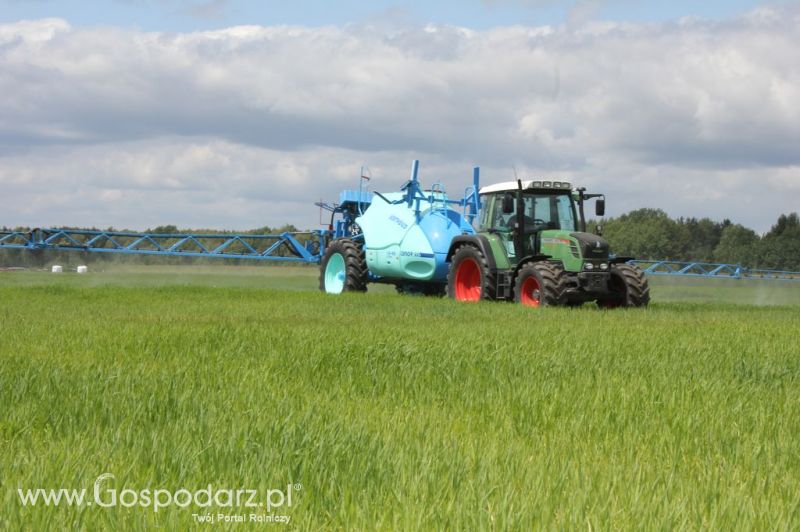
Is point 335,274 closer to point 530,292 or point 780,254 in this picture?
point 530,292

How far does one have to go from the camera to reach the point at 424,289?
20.2 m

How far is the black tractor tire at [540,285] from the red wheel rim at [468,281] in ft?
5.14

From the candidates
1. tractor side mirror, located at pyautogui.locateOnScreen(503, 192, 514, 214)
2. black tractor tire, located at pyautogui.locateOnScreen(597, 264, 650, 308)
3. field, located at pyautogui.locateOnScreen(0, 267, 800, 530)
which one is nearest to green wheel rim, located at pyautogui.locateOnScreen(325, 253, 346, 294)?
tractor side mirror, located at pyautogui.locateOnScreen(503, 192, 514, 214)

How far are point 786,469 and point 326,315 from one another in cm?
965

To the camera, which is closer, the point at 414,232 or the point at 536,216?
the point at 536,216

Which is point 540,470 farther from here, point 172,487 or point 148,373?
point 148,373

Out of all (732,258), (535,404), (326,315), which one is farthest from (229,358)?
(732,258)

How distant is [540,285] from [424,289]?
5538mm

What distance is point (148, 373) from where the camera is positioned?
6.36 m

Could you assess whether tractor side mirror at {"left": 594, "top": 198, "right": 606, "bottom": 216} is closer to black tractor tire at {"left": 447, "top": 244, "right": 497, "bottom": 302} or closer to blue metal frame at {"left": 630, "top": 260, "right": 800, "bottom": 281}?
black tractor tire at {"left": 447, "top": 244, "right": 497, "bottom": 302}

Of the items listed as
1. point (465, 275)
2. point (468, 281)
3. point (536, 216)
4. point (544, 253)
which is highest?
point (536, 216)

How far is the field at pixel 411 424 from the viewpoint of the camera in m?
3.16

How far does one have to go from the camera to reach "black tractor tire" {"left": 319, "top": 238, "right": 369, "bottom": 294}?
65.7 ft

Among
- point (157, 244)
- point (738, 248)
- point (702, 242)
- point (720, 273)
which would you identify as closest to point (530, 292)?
point (157, 244)
